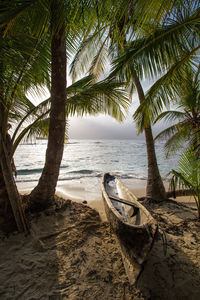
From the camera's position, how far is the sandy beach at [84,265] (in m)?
1.78

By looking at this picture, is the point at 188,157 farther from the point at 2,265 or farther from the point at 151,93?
the point at 2,265

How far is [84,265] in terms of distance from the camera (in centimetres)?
212

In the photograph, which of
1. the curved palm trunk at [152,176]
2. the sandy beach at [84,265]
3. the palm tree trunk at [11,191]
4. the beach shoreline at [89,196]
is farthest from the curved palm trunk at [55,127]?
the curved palm trunk at [152,176]

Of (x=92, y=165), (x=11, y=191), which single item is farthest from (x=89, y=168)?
(x=11, y=191)

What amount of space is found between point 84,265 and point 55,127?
259 centimetres

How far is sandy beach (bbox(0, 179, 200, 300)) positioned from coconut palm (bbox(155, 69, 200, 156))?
235 centimetres

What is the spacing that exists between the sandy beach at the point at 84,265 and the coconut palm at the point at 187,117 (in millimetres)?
2345

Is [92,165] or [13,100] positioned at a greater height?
[13,100]

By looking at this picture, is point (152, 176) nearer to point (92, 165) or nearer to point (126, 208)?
point (126, 208)

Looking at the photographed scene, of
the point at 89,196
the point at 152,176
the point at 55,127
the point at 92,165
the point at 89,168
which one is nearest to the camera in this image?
the point at 55,127

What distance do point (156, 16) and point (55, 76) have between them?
2051mm

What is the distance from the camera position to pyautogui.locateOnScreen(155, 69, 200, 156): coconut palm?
135 inches

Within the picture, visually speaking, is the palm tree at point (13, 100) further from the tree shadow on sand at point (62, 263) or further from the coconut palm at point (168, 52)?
the coconut palm at point (168, 52)

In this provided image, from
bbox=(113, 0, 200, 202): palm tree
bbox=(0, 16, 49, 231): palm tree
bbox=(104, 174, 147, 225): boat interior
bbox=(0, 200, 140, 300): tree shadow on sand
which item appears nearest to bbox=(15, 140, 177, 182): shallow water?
bbox=(0, 16, 49, 231): palm tree
